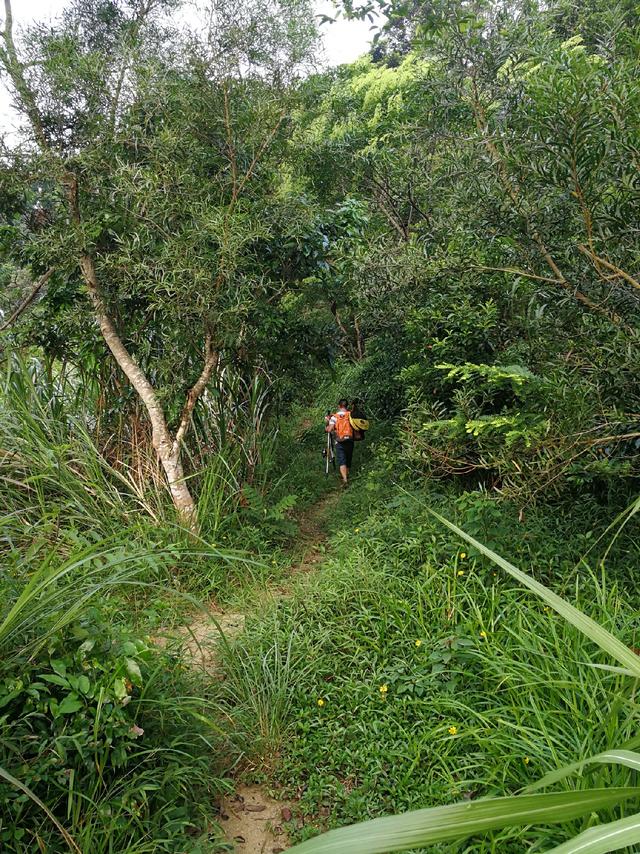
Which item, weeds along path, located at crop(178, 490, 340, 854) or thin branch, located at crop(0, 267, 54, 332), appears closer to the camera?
weeds along path, located at crop(178, 490, 340, 854)

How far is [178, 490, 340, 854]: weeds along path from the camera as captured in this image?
2436 mm

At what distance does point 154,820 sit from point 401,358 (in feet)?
17.5

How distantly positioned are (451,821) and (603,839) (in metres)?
0.18

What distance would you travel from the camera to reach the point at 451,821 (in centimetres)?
57

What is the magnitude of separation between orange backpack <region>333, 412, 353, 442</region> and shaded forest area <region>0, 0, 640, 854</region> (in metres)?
0.69

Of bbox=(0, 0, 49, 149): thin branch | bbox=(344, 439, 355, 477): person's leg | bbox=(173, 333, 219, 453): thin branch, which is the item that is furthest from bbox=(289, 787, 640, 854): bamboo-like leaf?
bbox=(344, 439, 355, 477): person's leg

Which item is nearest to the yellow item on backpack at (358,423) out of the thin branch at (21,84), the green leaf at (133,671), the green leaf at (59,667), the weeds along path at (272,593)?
the weeds along path at (272,593)

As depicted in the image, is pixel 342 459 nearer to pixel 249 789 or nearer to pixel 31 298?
pixel 31 298

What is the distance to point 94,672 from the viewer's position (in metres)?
2.31

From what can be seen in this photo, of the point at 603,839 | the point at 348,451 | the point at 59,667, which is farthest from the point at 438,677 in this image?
the point at 348,451

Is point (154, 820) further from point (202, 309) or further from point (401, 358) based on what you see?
point (401, 358)

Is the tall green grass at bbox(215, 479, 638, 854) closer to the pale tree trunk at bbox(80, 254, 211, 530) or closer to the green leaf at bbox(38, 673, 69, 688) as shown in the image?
the green leaf at bbox(38, 673, 69, 688)

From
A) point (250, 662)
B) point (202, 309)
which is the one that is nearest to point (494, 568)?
point (250, 662)

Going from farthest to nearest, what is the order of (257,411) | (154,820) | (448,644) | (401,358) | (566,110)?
(401,358) → (257,411) → (448,644) → (566,110) → (154,820)
